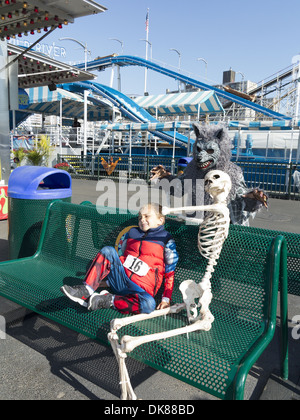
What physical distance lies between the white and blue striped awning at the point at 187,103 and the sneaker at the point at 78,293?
682 inches

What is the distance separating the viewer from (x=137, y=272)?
252 cm

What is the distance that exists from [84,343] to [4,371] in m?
0.62

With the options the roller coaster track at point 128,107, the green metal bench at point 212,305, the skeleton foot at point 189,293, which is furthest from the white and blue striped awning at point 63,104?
the skeleton foot at point 189,293

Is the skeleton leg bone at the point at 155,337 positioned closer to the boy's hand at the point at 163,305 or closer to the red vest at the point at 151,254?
the boy's hand at the point at 163,305

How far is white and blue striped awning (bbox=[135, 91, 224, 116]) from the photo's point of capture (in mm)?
19031

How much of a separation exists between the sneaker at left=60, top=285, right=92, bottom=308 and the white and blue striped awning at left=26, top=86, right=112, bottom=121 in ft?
63.6

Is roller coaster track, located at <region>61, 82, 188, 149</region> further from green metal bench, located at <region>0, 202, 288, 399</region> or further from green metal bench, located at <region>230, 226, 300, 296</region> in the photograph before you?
green metal bench, located at <region>230, 226, 300, 296</region>

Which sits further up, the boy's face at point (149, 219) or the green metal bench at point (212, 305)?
the boy's face at point (149, 219)

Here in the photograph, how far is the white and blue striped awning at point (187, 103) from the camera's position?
19.0 metres

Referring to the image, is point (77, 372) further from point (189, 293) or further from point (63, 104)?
point (63, 104)

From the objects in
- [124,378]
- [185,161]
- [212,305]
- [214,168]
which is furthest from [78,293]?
[185,161]

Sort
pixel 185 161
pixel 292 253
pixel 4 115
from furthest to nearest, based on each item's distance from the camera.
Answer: pixel 185 161, pixel 4 115, pixel 292 253

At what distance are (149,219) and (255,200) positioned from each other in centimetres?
88
